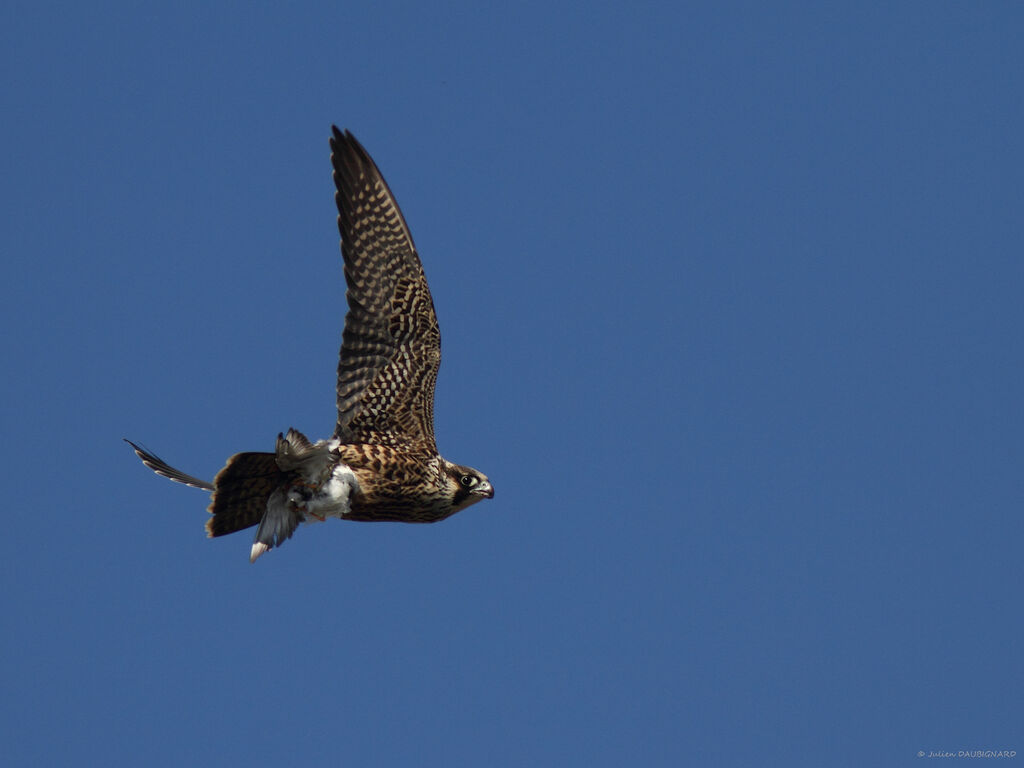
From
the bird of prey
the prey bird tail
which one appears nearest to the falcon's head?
the bird of prey

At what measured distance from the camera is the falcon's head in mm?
11688

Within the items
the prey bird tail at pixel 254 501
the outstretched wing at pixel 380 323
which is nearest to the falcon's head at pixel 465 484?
the outstretched wing at pixel 380 323

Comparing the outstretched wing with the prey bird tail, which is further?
the outstretched wing

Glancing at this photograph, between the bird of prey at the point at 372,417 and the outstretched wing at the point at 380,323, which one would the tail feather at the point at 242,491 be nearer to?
the bird of prey at the point at 372,417

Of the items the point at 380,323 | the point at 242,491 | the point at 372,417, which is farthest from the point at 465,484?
the point at 242,491

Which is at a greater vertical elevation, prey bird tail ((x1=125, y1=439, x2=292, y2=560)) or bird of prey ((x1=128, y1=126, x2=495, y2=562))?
bird of prey ((x1=128, y1=126, x2=495, y2=562))

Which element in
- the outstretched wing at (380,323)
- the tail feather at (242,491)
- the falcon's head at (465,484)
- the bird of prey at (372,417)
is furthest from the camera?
the outstretched wing at (380,323)

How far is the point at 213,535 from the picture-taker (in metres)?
10.8

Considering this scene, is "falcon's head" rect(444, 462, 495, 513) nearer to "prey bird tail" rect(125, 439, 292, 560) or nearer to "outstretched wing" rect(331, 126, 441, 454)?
"outstretched wing" rect(331, 126, 441, 454)

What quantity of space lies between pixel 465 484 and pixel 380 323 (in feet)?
5.55

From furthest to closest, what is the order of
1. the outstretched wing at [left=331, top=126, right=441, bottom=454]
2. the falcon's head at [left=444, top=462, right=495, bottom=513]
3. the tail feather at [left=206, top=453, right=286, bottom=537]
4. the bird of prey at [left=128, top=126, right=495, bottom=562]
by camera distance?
the outstretched wing at [left=331, top=126, right=441, bottom=454] → the falcon's head at [left=444, top=462, right=495, bottom=513] → the bird of prey at [left=128, top=126, right=495, bottom=562] → the tail feather at [left=206, top=453, right=286, bottom=537]

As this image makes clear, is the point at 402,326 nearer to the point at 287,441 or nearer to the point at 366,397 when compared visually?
the point at 366,397

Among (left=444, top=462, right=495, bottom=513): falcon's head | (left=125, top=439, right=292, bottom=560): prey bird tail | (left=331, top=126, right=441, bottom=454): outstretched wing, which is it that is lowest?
(left=125, top=439, right=292, bottom=560): prey bird tail

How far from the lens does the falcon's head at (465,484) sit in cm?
1169
